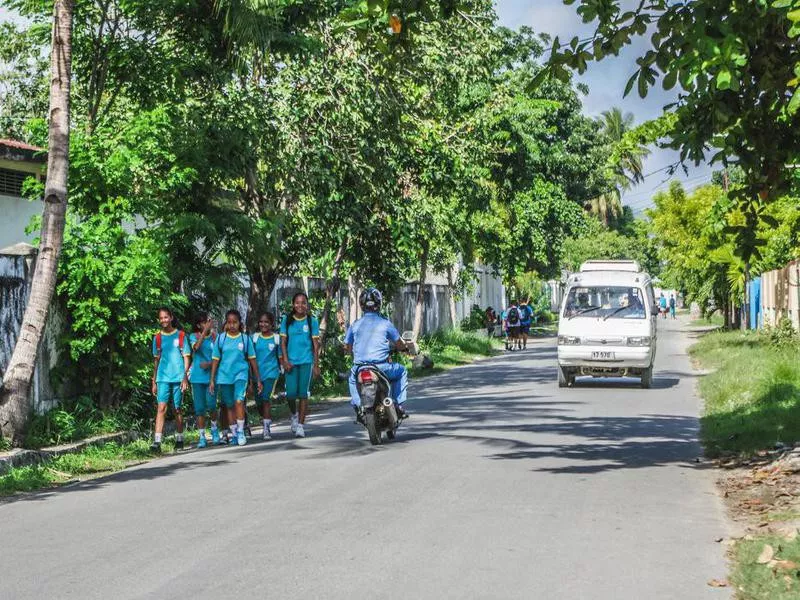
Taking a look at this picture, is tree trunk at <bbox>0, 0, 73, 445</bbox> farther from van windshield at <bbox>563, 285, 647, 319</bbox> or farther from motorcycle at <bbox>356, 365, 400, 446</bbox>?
van windshield at <bbox>563, 285, 647, 319</bbox>

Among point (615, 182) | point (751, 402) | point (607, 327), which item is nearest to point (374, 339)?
point (751, 402)

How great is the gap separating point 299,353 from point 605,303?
367 inches

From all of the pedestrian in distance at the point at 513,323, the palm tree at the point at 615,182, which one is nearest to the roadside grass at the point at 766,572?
the pedestrian in distance at the point at 513,323

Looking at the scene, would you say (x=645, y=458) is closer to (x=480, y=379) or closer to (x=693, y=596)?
(x=693, y=596)

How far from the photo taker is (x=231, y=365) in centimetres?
1409

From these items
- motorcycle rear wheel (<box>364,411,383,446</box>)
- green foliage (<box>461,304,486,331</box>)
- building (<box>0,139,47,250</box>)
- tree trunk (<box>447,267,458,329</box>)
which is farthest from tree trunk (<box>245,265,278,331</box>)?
green foliage (<box>461,304,486,331</box>)

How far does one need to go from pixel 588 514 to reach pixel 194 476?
4237 millimetres

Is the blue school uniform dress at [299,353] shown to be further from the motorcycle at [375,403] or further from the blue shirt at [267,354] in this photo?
the motorcycle at [375,403]

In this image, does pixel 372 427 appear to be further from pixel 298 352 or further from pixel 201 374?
pixel 201 374

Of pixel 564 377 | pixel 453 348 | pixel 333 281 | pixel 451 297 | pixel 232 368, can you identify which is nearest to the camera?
pixel 232 368

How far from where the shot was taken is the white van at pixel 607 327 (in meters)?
21.5

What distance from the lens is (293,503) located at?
30.3 ft

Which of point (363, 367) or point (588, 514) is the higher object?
point (363, 367)

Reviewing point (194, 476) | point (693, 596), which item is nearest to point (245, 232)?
point (194, 476)
